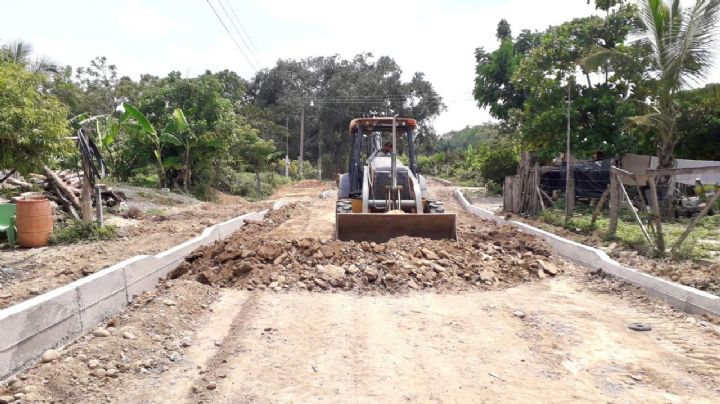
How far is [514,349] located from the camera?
15.4ft

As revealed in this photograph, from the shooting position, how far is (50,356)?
428 centimetres

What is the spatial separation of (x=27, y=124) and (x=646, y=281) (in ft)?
28.6

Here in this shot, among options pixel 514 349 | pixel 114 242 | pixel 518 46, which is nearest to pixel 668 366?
pixel 514 349

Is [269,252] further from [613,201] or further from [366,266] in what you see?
[613,201]

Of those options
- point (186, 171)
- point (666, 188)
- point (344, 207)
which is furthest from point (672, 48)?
point (186, 171)

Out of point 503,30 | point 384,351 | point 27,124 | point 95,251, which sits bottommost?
point 384,351

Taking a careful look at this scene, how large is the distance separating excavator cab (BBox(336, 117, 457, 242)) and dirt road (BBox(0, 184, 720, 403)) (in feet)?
8.64

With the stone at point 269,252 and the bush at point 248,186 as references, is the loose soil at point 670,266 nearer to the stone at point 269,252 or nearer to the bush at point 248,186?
the stone at point 269,252

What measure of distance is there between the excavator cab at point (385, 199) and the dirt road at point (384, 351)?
2.63m

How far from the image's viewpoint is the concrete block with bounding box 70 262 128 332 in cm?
509

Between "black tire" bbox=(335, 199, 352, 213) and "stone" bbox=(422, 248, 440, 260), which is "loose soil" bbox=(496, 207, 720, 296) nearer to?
"stone" bbox=(422, 248, 440, 260)

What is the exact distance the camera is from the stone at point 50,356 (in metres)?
4.25

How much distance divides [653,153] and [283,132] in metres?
26.4

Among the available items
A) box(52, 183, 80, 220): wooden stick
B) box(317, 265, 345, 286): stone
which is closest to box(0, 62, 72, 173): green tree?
box(52, 183, 80, 220): wooden stick
